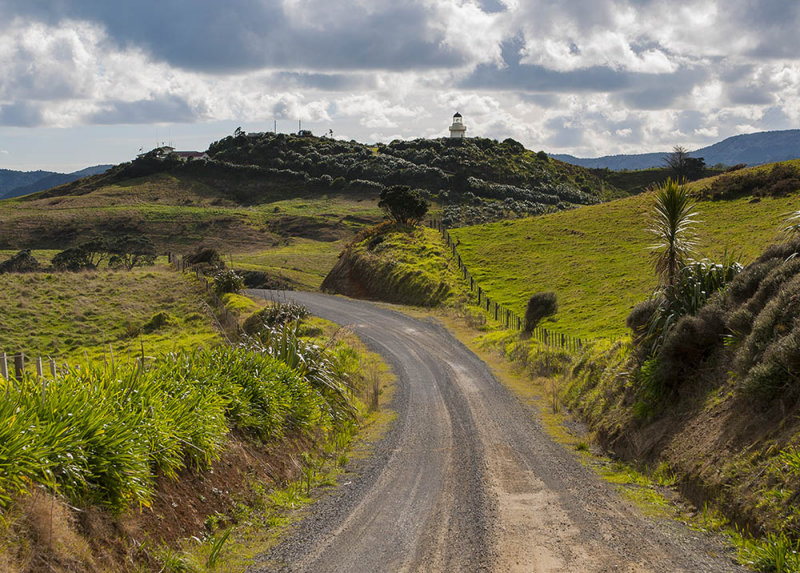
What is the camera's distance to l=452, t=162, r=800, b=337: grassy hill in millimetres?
37906

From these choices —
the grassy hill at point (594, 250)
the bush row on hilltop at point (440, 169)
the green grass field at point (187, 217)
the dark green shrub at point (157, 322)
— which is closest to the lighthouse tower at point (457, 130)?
the bush row on hilltop at point (440, 169)

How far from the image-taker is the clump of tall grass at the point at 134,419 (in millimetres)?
6809

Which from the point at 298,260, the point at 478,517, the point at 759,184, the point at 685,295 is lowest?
the point at 478,517

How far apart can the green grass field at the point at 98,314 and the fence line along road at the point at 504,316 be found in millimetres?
15694

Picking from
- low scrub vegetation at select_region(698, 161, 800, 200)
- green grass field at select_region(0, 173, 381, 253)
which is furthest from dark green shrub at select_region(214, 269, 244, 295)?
green grass field at select_region(0, 173, 381, 253)

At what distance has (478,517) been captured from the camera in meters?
9.89

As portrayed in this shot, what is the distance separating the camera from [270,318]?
29203 mm

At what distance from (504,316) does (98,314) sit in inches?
975

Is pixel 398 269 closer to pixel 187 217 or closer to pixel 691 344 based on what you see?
pixel 691 344

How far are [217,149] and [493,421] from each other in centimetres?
15349

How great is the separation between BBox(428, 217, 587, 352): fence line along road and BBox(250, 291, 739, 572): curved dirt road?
8.91 metres

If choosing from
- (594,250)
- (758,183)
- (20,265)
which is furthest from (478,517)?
(20,265)

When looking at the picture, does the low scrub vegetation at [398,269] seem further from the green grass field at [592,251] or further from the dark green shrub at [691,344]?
the dark green shrub at [691,344]

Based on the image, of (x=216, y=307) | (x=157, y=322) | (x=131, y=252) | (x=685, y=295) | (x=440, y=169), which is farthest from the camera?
(x=440, y=169)
